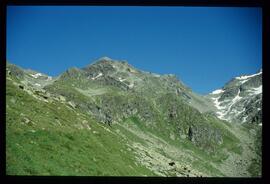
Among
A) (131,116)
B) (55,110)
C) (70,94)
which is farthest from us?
(131,116)

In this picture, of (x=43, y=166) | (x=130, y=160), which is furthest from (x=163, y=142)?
(x=43, y=166)

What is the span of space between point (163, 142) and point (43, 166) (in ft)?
576
